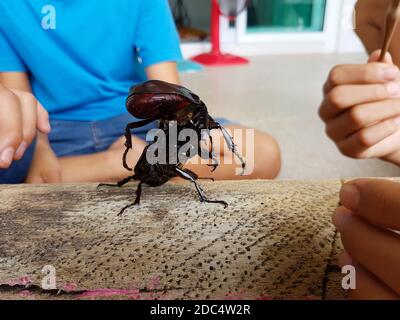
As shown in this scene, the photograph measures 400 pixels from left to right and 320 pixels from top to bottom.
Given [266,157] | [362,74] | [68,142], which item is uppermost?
[362,74]

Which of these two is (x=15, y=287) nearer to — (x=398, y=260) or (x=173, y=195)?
(x=173, y=195)

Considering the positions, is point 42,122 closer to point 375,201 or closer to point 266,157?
point 375,201

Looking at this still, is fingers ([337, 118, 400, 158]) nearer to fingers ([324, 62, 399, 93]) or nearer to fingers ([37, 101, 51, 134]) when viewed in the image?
fingers ([324, 62, 399, 93])

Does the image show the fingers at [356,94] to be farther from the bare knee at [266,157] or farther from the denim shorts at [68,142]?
the bare knee at [266,157]

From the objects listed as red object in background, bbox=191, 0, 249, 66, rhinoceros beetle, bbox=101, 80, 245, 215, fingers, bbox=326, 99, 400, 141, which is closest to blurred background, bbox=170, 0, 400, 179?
red object in background, bbox=191, 0, 249, 66

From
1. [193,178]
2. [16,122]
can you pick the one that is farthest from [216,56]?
[193,178]

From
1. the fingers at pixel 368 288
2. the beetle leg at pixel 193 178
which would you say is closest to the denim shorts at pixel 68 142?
the beetle leg at pixel 193 178

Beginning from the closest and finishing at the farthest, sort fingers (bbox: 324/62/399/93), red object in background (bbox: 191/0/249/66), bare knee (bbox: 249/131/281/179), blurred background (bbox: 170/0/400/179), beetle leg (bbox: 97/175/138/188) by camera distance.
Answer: beetle leg (bbox: 97/175/138/188)
fingers (bbox: 324/62/399/93)
bare knee (bbox: 249/131/281/179)
blurred background (bbox: 170/0/400/179)
red object in background (bbox: 191/0/249/66)
